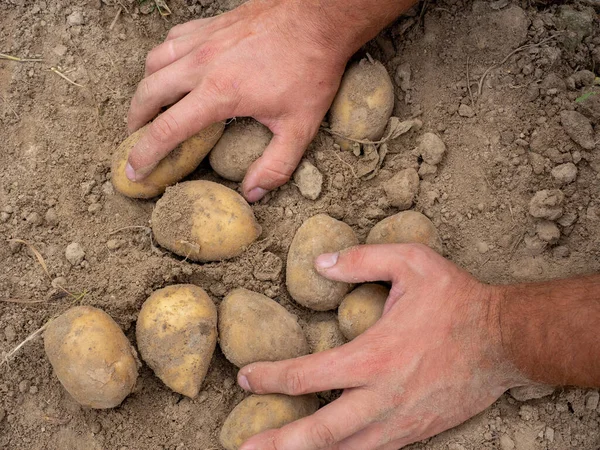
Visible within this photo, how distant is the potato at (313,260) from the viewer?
1877 mm

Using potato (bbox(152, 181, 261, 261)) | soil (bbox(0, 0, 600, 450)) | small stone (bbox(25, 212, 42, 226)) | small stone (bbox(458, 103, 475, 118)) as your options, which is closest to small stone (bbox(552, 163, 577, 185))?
soil (bbox(0, 0, 600, 450))

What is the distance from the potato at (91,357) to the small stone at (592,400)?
52.0 inches

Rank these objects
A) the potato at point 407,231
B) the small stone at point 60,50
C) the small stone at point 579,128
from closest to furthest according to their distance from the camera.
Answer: the potato at point 407,231, the small stone at point 579,128, the small stone at point 60,50

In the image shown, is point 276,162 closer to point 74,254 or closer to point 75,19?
point 74,254

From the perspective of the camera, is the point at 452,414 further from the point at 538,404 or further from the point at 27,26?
the point at 27,26

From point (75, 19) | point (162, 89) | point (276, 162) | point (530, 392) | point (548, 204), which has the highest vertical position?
point (75, 19)

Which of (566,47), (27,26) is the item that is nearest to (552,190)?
(566,47)

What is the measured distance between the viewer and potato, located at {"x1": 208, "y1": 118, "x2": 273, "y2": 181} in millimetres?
2047

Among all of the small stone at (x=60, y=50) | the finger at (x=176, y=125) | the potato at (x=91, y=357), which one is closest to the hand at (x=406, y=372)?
the potato at (x=91, y=357)

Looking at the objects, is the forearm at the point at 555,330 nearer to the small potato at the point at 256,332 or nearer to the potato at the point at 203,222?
the small potato at the point at 256,332

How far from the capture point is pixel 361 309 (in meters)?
1.84

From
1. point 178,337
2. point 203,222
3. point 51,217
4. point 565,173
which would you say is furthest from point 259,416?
point 565,173

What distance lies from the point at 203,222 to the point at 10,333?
2.28 ft

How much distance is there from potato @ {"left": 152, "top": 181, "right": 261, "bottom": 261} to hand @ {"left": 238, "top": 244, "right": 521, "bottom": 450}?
395 mm
